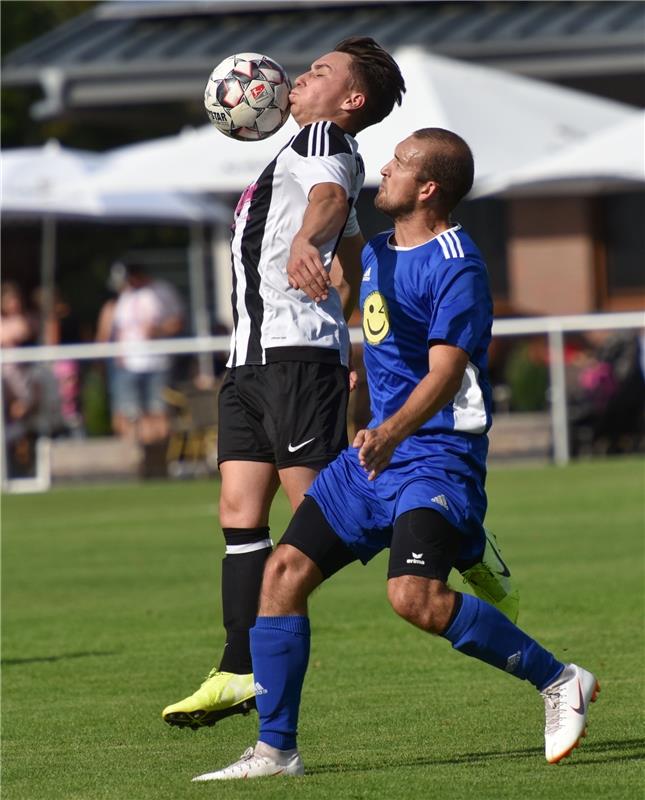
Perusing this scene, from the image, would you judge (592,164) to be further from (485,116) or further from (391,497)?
(391,497)

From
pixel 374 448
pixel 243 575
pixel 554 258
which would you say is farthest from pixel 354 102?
pixel 554 258

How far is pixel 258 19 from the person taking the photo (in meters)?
26.8

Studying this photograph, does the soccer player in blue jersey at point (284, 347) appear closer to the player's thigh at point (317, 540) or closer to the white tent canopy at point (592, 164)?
the player's thigh at point (317, 540)

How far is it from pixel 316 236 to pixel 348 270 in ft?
2.43

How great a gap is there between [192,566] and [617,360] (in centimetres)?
755

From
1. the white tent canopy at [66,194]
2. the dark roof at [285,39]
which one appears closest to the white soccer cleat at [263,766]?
the white tent canopy at [66,194]

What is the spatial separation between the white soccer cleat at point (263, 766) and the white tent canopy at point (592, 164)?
13.3m

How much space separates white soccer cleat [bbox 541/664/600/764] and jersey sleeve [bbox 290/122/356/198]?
1774 mm

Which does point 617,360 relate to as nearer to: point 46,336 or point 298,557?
point 46,336

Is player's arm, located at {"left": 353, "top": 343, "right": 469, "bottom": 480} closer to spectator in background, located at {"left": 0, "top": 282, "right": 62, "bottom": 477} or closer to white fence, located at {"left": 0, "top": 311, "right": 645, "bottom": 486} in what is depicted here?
white fence, located at {"left": 0, "top": 311, "right": 645, "bottom": 486}

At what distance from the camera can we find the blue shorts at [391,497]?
578 centimetres

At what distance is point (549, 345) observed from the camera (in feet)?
63.8

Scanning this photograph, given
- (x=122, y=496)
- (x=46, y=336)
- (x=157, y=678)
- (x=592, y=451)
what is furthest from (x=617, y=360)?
(x=157, y=678)

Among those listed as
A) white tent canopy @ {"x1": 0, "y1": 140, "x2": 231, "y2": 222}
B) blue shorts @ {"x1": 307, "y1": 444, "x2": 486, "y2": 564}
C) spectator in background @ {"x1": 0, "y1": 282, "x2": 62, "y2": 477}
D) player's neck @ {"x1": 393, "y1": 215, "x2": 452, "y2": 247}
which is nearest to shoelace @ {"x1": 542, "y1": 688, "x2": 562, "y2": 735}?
blue shorts @ {"x1": 307, "y1": 444, "x2": 486, "y2": 564}
